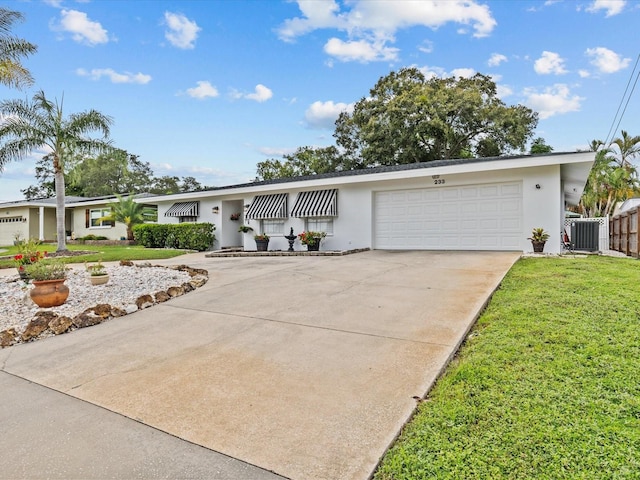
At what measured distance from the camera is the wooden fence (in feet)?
40.8

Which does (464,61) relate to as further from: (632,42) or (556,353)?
(556,353)

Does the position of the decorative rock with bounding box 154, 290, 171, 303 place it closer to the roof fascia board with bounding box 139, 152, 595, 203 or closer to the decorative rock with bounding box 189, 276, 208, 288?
the decorative rock with bounding box 189, 276, 208, 288

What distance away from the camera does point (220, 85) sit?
1666cm

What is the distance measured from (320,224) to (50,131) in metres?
11.9

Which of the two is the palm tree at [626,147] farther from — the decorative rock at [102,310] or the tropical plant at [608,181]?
the decorative rock at [102,310]

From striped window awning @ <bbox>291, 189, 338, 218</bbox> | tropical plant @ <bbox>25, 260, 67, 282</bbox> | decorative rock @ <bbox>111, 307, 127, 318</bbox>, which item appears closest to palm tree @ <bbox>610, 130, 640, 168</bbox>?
striped window awning @ <bbox>291, 189, 338, 218</bbox>

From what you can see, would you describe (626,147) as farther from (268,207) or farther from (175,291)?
(175,291)

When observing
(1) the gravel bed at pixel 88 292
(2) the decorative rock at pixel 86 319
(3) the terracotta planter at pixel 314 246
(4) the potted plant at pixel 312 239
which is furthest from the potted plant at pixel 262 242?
(2) the decorative rock at pixel 86 319

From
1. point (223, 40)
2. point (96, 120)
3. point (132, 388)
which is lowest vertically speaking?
point (132, 388)

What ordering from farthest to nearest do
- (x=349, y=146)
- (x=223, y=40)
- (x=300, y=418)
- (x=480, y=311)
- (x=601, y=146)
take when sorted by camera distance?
(x=349, y=146)
(x=601, y=146)
(x=223, y=40)
(x=480, y=311)
(x=300, y=418)

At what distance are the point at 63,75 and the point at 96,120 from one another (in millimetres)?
1938

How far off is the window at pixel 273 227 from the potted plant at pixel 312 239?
2240 mm

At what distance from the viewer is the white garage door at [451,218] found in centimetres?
1170

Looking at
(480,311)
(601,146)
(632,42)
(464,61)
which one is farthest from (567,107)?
(480,311)
